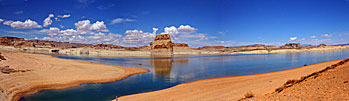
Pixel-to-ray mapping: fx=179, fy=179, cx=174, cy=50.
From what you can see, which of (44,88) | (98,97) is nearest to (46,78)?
(44,88)

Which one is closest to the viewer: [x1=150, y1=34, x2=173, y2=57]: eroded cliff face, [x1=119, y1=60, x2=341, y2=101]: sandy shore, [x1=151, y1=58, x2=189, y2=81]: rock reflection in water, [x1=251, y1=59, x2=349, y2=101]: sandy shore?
[x1=251, y1=59, x2=349, y2=101]: sandy shore

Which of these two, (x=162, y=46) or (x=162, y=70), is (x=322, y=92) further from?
(x=162, y=46)

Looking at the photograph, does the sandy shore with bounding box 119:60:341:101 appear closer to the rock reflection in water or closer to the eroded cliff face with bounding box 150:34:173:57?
the rock reflection in water

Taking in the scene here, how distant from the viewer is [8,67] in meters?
13.5

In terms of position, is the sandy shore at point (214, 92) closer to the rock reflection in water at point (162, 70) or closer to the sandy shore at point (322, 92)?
the sandy shore at point (322, 92)

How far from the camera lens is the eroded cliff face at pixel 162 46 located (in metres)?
86.6

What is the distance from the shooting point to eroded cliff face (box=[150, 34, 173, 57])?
86.6 meters

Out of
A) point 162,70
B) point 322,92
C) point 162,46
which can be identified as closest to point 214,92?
point 322,92

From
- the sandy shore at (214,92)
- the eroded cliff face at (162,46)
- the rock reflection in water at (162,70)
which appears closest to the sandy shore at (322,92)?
the sandy shore at (214,92)

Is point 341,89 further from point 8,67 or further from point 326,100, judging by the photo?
point 8,67

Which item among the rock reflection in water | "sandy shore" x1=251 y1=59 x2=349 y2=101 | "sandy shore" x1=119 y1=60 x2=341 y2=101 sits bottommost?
the rock reflection in water

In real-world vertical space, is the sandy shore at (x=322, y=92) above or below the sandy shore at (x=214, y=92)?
above

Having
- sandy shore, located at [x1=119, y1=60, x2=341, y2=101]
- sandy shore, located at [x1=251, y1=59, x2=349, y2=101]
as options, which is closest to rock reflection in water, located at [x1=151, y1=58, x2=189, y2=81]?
sandy shore, located at [x1=119, y1=60, x2=341, y2=101]

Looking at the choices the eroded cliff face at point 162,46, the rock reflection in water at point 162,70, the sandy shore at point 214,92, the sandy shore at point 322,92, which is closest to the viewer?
the sandy shore at point 322,92
